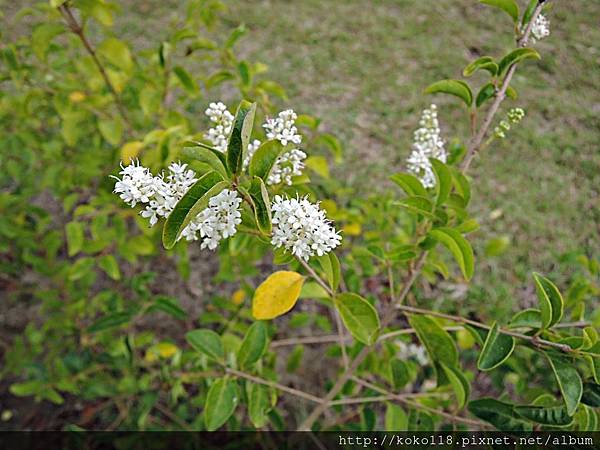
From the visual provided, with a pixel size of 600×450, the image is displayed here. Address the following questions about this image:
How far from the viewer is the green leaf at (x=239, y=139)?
61cm

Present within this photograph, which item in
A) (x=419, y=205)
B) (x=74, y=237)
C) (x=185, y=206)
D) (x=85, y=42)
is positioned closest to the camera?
(x=185, y=206)

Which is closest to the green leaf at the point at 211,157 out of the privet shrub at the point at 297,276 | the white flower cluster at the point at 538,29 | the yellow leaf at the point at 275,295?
the privet shrub at the point at 297,276

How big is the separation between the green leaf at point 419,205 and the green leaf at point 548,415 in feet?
1.26

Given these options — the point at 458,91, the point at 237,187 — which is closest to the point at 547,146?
the point at 458,91

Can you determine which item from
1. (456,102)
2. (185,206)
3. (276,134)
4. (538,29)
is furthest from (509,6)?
(456,102)

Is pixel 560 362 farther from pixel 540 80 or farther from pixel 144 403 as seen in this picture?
pixel 540 80

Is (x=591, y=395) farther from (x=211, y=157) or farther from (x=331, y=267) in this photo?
(x=211, y=157)

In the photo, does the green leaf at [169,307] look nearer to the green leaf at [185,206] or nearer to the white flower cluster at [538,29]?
the green leaf at [185,206]

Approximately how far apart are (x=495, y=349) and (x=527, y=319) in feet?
0.41

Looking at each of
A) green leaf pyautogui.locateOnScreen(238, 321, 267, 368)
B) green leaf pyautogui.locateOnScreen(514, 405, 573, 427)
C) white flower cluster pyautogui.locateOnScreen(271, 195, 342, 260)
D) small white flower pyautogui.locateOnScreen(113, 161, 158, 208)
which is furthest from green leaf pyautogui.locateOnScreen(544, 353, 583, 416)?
small white flower pyautogui.locateOnScreen(113, 161, 158, 208)

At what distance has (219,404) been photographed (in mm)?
982

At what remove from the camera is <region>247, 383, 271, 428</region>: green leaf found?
1.02 metres

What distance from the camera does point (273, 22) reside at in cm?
338

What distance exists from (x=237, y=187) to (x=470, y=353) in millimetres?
1485
